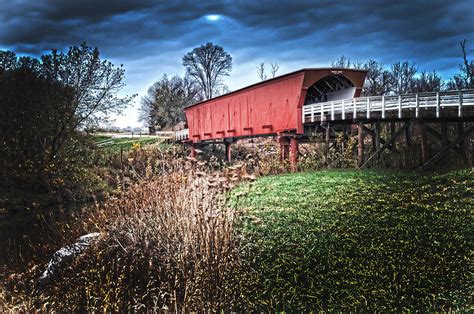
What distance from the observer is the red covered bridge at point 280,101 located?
18.5m

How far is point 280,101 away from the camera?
1952cm

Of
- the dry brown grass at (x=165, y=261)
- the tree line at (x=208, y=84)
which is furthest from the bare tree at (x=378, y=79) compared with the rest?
the dry brown grass at (x=165, y=261)

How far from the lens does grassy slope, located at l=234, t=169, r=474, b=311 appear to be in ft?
17.2

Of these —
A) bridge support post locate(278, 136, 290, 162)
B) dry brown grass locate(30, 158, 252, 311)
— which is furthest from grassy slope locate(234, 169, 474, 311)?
bridge support post locate(278, 136, 290, 162)

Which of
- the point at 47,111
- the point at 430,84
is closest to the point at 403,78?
the point at 430,84

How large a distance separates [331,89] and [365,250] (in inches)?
599

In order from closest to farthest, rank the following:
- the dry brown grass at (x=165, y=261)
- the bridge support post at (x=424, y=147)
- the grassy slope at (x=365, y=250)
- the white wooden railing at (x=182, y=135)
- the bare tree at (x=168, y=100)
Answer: the grassy slope at (x=365, y=250) → the dry brown grass at (x=165, y=261) → the bridge support post at (x=424, y=147) → the white wooden railing at (x=182, y=135) → the bare tree at (x=168, y=100)

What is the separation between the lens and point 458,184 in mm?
9484

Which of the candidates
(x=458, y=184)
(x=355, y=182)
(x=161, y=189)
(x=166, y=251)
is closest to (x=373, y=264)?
(x=166, y=251)

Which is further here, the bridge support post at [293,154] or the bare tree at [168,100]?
the bare tree at [168,100]

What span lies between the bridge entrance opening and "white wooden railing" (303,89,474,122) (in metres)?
2.29

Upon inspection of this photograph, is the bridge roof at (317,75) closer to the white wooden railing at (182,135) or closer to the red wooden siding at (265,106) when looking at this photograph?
the red wooden siding at (265,106)

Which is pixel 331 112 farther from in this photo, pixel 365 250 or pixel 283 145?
pixel 365 250

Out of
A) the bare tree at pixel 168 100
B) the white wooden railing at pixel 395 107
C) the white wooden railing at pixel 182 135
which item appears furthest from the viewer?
the bare tree at pixel 168 100
